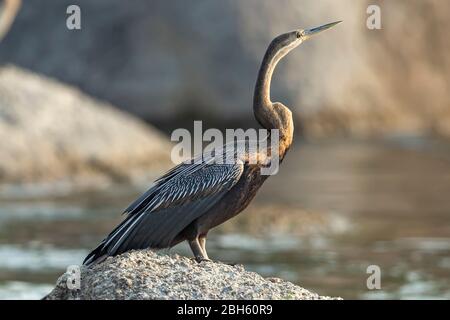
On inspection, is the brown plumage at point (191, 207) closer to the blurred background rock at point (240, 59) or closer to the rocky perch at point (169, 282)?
the rocky perch at point (169, 282)

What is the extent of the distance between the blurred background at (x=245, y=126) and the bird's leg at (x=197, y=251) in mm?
4857

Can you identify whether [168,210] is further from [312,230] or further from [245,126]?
[245,126]

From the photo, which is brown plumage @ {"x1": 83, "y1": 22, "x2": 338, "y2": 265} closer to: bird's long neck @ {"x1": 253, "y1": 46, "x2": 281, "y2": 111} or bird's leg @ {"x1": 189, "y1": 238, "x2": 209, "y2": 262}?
bird's leg @ {"x1": 189, "y1": 238, "x2": 209, "y2": 262}

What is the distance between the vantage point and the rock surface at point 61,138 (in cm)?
2567

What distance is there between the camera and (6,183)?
24.8 m

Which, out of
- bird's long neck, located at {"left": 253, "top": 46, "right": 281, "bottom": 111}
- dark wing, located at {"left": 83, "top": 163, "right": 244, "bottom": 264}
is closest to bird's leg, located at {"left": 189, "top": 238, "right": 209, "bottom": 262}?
dark wing, located at {"left": 83, "top": 163, "right": 244, "bottom": 264}

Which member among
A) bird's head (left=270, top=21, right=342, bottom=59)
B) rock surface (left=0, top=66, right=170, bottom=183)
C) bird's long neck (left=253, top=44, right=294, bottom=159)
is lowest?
bird's long neck (left=253, top=44, right=294, bottom=159)

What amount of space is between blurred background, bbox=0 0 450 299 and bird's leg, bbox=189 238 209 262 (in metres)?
4.86

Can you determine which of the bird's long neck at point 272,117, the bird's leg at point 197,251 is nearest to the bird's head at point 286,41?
the bird's long neck at point 272,117

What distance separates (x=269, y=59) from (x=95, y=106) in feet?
63.4

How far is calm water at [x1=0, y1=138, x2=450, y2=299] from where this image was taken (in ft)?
51.2

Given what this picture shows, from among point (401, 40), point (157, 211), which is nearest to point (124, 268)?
point (157, 211)
